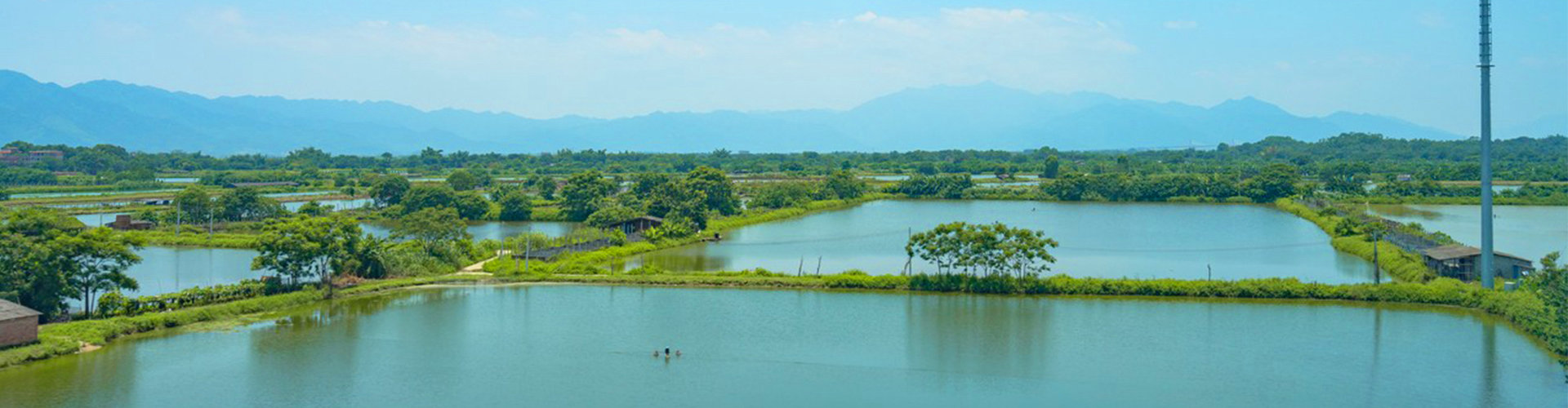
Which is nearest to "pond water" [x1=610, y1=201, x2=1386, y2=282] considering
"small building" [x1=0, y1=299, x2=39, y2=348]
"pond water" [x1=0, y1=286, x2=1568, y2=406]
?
"pond water" [x1=0, y1=286, x2=1568, y2=406]

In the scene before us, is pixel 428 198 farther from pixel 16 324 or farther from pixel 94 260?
pixel 16 324

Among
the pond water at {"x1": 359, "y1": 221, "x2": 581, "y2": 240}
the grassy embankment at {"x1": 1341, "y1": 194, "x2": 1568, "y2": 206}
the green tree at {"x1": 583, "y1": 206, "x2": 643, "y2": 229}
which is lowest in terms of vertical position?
the pond water at {"x1": 359, "y1": 221, "x2": 581, "y2": 240}

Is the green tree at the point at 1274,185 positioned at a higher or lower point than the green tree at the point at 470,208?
higher

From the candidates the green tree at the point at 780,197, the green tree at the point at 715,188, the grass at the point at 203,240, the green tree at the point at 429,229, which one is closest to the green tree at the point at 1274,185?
the green tree at the point at 780,197

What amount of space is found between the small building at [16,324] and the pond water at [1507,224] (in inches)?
1213

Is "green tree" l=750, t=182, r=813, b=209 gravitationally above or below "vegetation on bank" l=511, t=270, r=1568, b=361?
above

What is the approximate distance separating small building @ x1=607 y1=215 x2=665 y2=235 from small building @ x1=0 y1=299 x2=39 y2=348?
66.4ft

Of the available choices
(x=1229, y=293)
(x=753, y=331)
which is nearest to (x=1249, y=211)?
(x=1229, y=293)

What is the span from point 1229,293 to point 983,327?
6632mm

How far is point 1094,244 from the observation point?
34156mm

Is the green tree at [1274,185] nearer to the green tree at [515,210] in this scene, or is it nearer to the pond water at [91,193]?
the green tree at [515,210]

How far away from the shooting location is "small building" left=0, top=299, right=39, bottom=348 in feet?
54.2

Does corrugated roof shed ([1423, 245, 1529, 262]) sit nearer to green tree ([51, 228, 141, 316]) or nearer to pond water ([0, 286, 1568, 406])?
pond water ([0, 286, 1568, 406])

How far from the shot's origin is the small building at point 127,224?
35406mm
